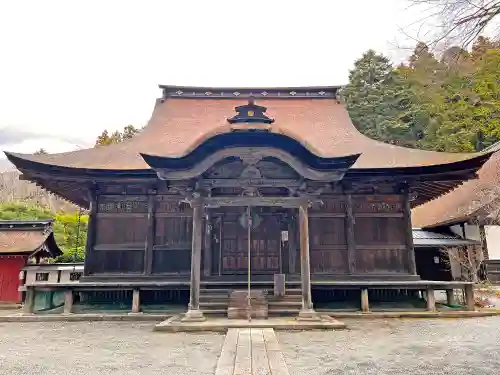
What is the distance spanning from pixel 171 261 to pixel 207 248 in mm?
1026

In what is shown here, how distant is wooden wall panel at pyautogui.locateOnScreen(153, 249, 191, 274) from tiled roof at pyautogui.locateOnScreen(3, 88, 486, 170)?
7.94ft

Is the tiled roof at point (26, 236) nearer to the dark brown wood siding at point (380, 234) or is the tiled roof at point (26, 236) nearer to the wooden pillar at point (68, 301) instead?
the wooden pillar at point (68, 301)

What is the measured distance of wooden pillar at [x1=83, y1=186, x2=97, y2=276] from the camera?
9.80 meters

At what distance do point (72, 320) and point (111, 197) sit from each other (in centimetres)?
324

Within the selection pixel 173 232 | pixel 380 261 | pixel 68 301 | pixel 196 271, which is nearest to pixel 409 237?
pixel 380 261

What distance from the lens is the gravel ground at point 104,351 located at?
14.8ft

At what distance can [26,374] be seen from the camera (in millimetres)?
4359

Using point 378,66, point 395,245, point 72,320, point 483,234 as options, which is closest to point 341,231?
point 395,245

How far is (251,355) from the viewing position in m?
4.75

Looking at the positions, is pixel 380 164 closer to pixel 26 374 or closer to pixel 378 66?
pixel 26 374

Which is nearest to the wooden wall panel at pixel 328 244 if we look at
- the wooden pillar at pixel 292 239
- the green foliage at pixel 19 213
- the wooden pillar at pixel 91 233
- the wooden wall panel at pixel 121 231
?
the wooden pillar at pixel 292 239

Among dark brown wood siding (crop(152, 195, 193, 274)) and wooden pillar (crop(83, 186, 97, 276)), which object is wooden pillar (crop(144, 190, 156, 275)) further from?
wooden pillar (crop(83, 186, 97, 276))

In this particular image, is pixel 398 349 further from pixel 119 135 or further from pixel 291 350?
pixel 119 135

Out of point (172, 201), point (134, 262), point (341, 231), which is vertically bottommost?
point (134, 262)
